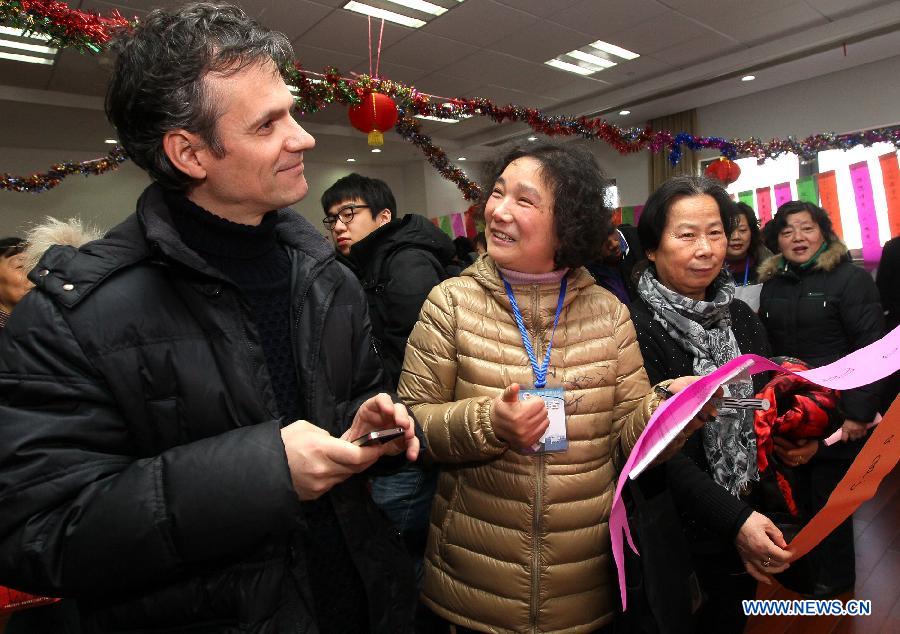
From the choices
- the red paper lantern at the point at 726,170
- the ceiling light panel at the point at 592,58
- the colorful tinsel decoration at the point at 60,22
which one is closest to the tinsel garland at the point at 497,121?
the red paper lantern at the point at 726,170

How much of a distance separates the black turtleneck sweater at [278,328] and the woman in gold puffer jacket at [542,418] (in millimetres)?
325

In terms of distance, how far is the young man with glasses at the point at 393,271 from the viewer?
1795 millimetres

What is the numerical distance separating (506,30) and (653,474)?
5.25 m

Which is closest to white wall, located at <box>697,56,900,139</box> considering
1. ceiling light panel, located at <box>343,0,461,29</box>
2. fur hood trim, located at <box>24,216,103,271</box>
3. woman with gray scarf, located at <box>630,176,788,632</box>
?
ceiling light panel, located at <box>343,0,461,29</box>

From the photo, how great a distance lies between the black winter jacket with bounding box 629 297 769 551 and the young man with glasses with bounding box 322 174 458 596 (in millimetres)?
785

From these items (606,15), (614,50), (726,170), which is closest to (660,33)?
(614,50)

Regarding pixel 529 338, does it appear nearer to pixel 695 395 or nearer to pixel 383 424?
pixel 695 395

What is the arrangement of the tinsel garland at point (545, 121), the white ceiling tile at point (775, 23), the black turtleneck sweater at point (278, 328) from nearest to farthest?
the black turtleneck sweater at point (278, 328), the tinsel garland at point (545, 121), the white ceiling tile at point (775, 23)

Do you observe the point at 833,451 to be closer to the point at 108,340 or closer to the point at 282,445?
the point at 282,445

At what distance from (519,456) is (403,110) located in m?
3.37

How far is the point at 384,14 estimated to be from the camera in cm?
495

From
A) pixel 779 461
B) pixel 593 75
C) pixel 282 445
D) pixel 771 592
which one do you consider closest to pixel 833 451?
pixel 771 592

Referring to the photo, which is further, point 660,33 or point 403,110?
point 660,33

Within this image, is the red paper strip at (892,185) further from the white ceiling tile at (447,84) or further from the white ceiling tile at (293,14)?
the white ceiling tile at (293,14)
